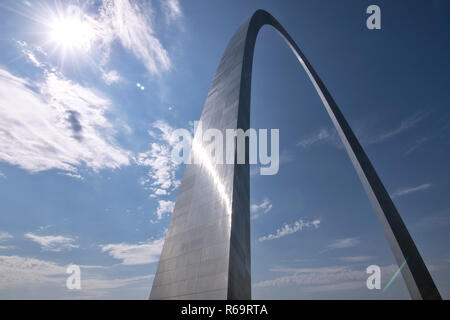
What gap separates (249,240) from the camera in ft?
A: 26.7

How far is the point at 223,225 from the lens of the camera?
7227mm

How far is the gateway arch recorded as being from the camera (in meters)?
6.61

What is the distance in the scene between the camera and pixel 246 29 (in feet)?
60.2

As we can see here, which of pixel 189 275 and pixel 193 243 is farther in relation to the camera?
pixel 193 243

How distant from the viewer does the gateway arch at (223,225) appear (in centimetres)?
661

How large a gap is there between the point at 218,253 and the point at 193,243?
1.63 m
